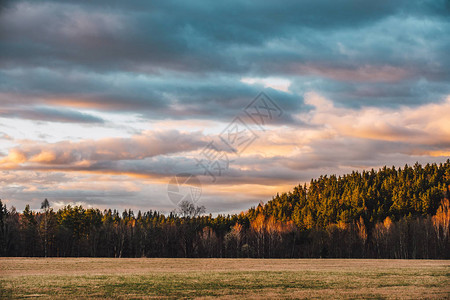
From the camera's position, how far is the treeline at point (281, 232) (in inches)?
5025

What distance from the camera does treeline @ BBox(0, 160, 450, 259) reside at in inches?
5025

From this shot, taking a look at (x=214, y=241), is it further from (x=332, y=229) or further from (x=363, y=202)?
(x=363, y=202)

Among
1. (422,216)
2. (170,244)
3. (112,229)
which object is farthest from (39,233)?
(422,216)

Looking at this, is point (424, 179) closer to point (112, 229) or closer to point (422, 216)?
point (422, 216)

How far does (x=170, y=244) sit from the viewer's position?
481ft

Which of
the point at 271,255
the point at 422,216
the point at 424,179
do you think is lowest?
the point at 271,255

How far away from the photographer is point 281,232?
14412 centimetres

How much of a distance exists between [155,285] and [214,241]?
109 metres

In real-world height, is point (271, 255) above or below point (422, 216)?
below

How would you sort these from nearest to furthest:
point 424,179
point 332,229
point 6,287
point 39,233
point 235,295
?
1. point 235,295
2. point 6,287
3. point 39,233
4. point 332,229
5. point 424,179

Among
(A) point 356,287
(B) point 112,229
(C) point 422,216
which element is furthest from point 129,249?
(A) point 356,287

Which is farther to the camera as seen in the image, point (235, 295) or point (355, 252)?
point (355, 252)

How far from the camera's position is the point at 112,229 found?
142 m

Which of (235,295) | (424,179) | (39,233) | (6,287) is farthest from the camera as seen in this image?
(424,179)
